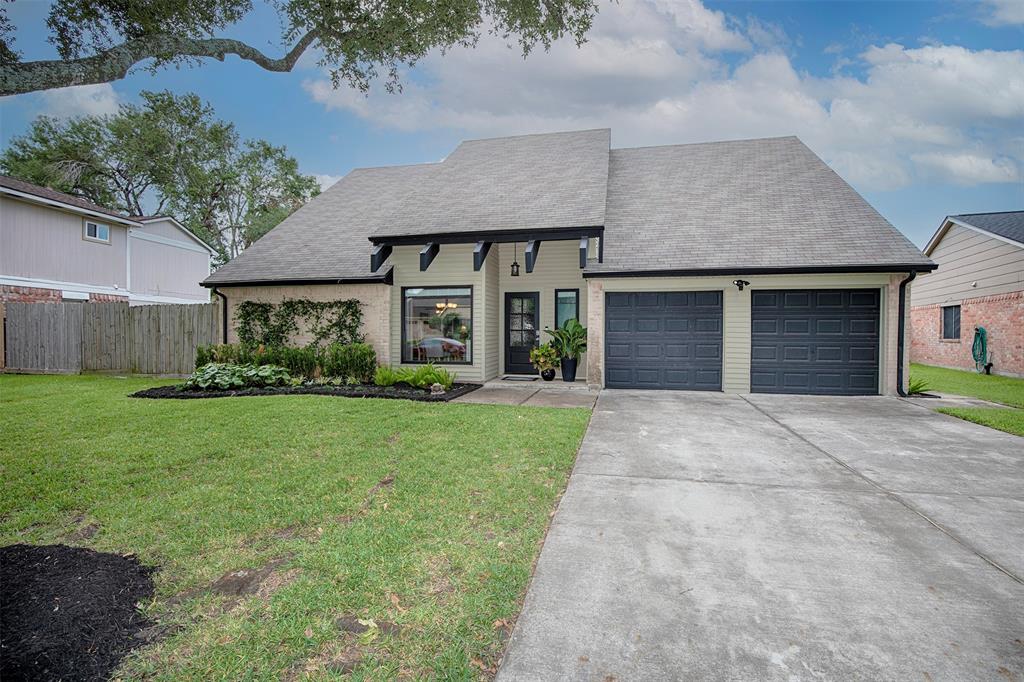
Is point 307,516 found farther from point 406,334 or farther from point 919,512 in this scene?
point 406,334

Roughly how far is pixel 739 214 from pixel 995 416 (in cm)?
563

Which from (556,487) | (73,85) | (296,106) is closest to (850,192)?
(556,487)

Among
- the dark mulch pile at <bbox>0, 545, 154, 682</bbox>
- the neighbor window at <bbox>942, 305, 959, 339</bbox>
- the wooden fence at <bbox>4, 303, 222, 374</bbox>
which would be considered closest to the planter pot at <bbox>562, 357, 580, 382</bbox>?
the dark mulch pile at <bbox>0, 545, 154, 682</bbox>

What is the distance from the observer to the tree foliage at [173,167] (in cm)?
2303

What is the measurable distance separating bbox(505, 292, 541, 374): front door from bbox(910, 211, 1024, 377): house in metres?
11.9

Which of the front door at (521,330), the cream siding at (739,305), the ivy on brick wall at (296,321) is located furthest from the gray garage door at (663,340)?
the ivy on brick wall at (296,321)

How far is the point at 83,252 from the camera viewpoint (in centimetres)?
1572

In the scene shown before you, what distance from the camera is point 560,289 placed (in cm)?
1125

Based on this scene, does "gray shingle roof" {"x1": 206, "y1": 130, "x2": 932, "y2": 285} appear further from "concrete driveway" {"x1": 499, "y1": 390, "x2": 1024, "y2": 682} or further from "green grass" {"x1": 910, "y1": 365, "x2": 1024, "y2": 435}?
"concrete driveway" {"x1": 499, "y1": 390, "x2": 1024, "y2": 682}

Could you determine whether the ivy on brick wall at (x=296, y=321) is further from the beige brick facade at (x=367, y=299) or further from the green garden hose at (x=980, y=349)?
the green garden hose at (x=980, y=349)

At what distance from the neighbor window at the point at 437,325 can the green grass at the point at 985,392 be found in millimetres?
8679

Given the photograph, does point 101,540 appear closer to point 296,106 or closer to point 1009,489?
point 1009,489

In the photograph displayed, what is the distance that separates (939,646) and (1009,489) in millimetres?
3115

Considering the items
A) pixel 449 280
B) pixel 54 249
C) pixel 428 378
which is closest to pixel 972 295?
pixel 449 280
